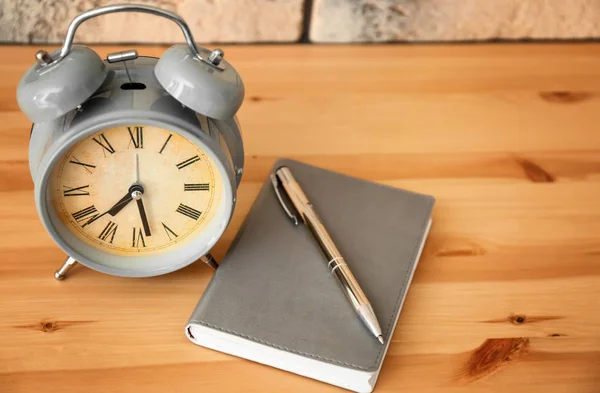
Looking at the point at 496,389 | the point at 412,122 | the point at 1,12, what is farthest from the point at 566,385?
the point at 1,12

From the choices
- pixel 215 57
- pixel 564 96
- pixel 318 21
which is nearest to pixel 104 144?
pixel 215 57

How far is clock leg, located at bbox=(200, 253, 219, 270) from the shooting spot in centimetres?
75

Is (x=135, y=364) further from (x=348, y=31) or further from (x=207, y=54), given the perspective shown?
(x=348, y=31)

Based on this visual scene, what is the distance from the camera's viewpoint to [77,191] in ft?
2.27

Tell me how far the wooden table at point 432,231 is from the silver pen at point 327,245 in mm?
47

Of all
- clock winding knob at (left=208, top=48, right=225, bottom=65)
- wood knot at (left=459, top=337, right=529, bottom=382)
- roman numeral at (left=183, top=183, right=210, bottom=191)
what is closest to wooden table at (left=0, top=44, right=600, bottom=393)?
wood knot at (left=459, top=337, right=529, bottom=382)

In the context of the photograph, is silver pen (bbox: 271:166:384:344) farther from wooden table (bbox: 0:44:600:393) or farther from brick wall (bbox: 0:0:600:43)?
brick wall (bbox: 0:0:600:43)

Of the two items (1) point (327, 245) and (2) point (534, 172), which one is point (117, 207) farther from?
(2) point (534, 172)

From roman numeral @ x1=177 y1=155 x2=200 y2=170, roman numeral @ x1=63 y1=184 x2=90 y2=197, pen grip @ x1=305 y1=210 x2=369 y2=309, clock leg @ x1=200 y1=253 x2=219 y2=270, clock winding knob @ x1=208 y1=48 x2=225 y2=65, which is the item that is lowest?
clock leg @ x1=200 y1=253 x2=219 y2=270

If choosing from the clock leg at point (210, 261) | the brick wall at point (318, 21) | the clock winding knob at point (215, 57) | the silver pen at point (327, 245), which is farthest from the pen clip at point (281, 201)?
the brick wall at point (318, 21)

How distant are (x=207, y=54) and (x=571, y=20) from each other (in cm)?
72

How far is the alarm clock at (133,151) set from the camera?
0.63 m

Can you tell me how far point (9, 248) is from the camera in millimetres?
772

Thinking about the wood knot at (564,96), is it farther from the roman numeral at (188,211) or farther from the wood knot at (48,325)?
the wood knot at (48,325)
